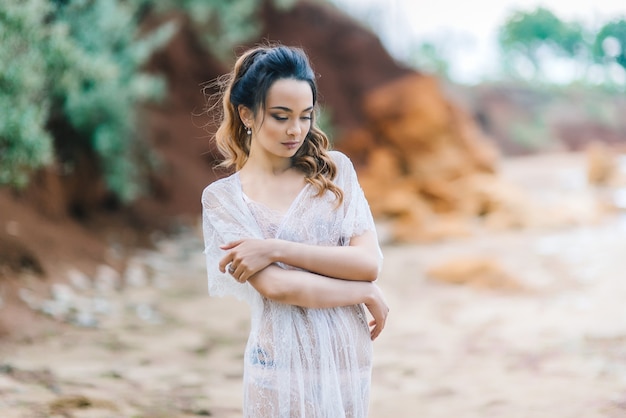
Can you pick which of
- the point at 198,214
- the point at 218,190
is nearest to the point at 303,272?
the point at 218,190

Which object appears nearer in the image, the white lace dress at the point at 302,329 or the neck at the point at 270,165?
the white lace dress at the point at 302,329

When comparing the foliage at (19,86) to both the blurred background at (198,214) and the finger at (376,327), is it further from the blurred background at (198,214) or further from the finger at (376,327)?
the finger at (376,327)

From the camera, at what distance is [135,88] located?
838cm

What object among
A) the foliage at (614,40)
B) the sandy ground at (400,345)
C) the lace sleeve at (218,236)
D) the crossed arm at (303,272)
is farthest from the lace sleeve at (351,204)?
the foliage at (614,40)

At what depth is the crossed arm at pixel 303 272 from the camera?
196 cm

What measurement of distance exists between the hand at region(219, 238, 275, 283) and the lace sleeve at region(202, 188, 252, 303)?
0.28 ft

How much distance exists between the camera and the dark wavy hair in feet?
6.66

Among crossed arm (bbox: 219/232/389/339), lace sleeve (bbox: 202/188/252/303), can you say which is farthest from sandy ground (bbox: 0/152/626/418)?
crossed arm (bbox: 219/232/389/339)

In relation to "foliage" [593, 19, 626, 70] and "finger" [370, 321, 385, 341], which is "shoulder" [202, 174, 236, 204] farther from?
"foliage" [593, 19, 626, 70]

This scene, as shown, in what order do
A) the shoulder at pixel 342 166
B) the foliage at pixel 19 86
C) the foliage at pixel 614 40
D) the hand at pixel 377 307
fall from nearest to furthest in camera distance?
1. the hand at pixel 377 307
2. the shoulder at pixel 342 166
3. the foliage at pixel 19 86
4. the foliage at pixel 614 40

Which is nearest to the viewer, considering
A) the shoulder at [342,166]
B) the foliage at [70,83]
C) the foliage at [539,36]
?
the shoulder at [342,166]

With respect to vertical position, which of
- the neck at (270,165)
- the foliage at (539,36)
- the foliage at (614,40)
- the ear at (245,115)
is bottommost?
the neck at (270,165)

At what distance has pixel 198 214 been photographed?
37.4 ft

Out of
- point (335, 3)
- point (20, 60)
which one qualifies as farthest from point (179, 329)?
point (335, 3)
